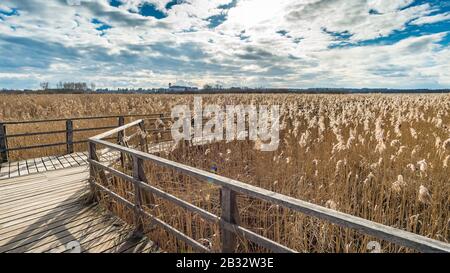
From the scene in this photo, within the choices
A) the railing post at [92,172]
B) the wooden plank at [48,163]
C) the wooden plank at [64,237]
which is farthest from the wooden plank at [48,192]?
the wooden plank at [48,163]

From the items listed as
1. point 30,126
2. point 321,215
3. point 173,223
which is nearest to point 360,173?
point 173,223

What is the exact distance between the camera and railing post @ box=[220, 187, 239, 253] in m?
2.60

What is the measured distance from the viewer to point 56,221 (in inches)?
163

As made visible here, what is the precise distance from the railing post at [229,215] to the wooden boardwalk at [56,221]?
1.35 meters

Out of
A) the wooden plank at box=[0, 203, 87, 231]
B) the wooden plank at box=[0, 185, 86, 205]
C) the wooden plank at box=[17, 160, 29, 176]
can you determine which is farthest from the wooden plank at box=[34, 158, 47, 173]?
the wooden plank at box=[0, 203, 87, 231]

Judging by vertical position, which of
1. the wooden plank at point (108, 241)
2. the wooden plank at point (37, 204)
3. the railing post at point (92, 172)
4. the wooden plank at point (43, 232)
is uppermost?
the railing post at point (92, 172)

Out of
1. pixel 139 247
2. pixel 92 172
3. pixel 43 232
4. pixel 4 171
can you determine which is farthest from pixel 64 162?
pixel 139 247

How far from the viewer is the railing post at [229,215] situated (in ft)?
8.52

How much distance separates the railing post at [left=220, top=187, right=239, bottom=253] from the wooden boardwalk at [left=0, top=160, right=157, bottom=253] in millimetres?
1347

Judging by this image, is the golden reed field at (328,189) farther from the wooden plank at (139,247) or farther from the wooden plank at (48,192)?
the wooden plank at (48,192)

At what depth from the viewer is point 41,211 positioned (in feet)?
14.6

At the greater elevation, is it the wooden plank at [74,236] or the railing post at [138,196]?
the railing post at [138,196]
